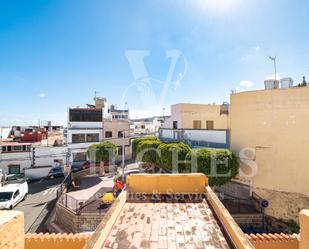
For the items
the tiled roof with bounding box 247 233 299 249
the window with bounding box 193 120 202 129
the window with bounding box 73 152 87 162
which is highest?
the window with bounding box 193 120 202 129

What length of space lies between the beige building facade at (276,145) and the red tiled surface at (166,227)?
9.57 m

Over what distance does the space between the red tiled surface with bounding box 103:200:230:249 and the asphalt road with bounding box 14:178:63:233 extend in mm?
10948

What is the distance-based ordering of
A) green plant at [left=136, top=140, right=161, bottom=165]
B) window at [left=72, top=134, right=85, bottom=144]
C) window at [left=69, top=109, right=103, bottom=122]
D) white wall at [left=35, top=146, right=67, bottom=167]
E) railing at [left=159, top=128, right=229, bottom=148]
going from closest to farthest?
railing at [left=159, top=128, right=229, bottom=148] < green plant at [left=136, top=140, right=161, bottom=165] < white wall at [left=35, top=146, right=67, bottom=167] < window at [left=69, top=109, right=103, bottom=122] < window at [left=72, top=134, right=85, bottom=144]

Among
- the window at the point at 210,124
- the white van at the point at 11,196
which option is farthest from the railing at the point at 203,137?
the white van at the point at 11,196

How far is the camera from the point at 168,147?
707 inches

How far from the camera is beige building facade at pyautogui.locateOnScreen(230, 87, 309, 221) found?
45.4 feet

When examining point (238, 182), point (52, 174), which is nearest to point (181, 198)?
point (238, 182)

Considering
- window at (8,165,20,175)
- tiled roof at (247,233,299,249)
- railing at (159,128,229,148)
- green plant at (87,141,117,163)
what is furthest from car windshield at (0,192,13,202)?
tiled roof at (247,233,299,249)

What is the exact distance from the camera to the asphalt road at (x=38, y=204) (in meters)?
15.2

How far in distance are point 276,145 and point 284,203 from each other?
12.4ft

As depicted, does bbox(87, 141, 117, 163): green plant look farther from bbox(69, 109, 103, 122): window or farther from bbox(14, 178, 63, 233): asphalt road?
bbox(69, 109, 103, 122): window

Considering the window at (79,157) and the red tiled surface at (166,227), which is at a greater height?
the red tiled surface at (166,227)

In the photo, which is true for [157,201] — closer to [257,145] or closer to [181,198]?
[181,198]

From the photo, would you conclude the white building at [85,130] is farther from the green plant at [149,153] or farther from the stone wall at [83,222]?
the stone wall at [83,222]
